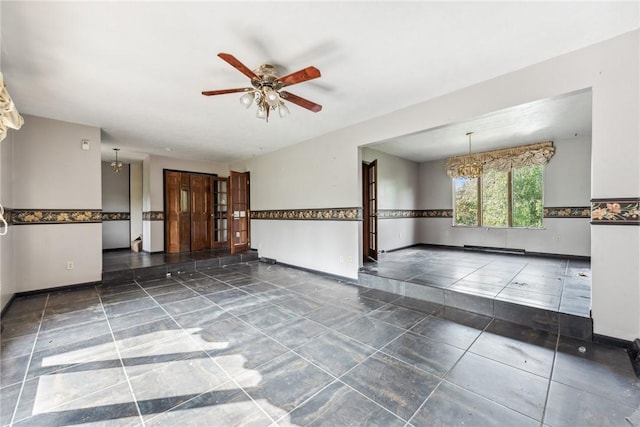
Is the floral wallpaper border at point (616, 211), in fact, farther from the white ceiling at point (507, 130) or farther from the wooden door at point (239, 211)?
the wooden door at point (239, 211)

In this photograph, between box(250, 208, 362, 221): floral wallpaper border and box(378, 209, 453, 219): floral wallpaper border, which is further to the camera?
box(378, 209, 453, 219): floral wallpaper border

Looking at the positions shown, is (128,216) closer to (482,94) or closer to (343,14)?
(343,14)

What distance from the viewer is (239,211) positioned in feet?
22.3

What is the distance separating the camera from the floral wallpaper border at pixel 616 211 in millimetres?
2203

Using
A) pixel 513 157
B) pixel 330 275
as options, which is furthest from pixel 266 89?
pixel 513 157

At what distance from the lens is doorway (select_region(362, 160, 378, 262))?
538cm

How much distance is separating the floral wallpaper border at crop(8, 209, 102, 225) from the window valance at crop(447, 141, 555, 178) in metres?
7.58

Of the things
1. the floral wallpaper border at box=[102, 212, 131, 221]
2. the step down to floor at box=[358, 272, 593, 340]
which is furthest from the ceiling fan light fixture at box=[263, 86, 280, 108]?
the floral wallpaper border at box=[102, 212, 131, 221]

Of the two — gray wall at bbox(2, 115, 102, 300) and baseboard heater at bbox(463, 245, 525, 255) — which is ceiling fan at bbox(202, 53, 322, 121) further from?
baseboard heater at bbox(463, 245, 525, 255)

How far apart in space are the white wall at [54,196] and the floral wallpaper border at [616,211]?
6568mm

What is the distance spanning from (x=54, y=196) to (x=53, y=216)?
308mm

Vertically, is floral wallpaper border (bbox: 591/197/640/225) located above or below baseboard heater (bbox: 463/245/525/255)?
above

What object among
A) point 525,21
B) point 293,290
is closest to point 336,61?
point 525,21

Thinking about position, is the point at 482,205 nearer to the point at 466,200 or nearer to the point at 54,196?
the point at 466,200
